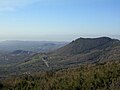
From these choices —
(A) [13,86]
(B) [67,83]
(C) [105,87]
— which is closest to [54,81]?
(B) [67,83]

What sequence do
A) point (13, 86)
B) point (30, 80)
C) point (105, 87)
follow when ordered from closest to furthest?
point (105, 87)
point (13, 86)
point (30, 80)

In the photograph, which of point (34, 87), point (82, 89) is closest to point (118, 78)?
point (82, 89)

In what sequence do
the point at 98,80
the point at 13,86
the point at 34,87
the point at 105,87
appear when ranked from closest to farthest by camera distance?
the point at 105,87 → the point at 98,80 → the point at 34,87 → the point at 13,86

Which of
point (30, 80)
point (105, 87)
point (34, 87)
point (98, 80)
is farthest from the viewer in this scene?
point (30, 80)

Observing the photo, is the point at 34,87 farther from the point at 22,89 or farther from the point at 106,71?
the point at 106,71

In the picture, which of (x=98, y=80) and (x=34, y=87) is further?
(x=34, y=87)

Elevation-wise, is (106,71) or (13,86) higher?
(106,71)

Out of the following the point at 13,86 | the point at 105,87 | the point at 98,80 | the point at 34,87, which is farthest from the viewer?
the point at 13,86

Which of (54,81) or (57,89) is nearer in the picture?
(57,89)

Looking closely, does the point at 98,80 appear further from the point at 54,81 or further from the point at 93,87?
the point at 54,81
